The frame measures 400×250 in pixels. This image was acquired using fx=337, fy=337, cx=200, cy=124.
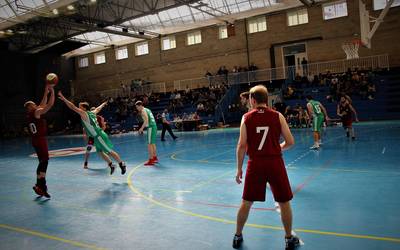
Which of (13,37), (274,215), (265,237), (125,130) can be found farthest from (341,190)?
(13,37)

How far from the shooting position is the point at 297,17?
2738cm

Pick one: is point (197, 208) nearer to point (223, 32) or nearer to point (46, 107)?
point (46, 107)

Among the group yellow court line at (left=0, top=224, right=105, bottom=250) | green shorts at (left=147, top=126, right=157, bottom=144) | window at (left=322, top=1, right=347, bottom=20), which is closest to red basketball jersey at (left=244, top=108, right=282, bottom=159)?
yellow court line at (left=0, top=224, right=105, bottom=250)

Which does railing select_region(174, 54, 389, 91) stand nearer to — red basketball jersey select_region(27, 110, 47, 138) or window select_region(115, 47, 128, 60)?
window select_region(115, 47, 128, 60)

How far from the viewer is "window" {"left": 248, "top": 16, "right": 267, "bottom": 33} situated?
28906 mm

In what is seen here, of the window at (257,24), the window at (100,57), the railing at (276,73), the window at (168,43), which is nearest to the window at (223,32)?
the window at (257,24)

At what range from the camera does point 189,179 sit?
7750mm

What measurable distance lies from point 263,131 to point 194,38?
30.0 meters

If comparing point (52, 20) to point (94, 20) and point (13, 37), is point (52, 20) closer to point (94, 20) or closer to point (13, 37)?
point (94, 20)

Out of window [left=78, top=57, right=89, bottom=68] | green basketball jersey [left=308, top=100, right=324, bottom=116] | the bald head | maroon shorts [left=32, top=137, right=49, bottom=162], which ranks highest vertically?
window [left=78, top=57, right=89, bottom=68]

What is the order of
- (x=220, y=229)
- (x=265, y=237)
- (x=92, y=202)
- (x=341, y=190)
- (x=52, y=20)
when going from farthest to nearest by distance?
(x=52, y=20) < (x=92, y=202) < (x=341, y=190) < (x=220, y=229) < (x=265, y=237)

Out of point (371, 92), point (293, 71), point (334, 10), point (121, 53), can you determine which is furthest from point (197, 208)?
point (121, 53)

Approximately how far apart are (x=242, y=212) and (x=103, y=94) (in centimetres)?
3541

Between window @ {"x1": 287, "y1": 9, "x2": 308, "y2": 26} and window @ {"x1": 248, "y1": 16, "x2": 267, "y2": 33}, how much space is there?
2158mm
